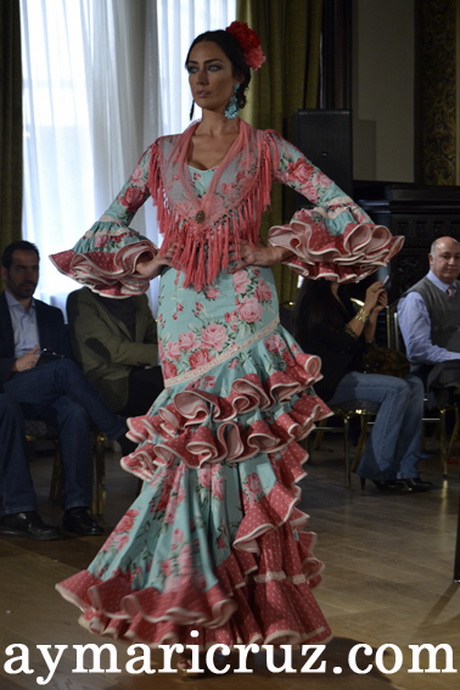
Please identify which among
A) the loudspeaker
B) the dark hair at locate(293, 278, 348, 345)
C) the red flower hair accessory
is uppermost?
the red flower hair accessory

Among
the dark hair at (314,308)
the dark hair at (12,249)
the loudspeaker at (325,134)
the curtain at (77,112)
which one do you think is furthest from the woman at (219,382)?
the loudspeaker at (325,134)

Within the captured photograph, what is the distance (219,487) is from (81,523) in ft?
5.64

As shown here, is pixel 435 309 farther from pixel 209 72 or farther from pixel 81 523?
pixel 209 72

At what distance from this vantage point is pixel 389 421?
483cm

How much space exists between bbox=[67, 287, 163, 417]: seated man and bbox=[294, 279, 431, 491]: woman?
2.32ft

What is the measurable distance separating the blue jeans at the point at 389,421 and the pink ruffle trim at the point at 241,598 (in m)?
2.36

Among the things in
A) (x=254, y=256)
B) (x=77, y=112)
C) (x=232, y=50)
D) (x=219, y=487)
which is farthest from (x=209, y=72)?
(x=77, y=112)

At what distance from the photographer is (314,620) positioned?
242 centimetres

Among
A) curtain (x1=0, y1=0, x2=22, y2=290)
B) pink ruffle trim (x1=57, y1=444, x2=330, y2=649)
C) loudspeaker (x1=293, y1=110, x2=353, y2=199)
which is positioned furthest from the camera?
loudspeaker (x1=293, y1=110, x2=353, y2=199)

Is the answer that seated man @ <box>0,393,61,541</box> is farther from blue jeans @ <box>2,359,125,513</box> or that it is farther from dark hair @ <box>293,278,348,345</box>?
dark hair @ <box>293,278,348,345</box>

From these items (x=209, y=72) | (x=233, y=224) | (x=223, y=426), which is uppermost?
(x=209, y=72)

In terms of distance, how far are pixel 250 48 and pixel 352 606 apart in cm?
154

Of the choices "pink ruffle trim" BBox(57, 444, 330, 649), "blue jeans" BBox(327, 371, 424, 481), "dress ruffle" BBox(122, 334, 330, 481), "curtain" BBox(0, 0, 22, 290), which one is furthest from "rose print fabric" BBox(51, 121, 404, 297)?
"curtain" BBox(0, 0, 22, 290)

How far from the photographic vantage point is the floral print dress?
232 cm
